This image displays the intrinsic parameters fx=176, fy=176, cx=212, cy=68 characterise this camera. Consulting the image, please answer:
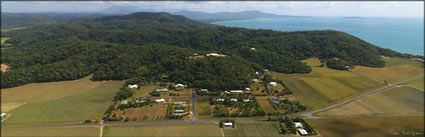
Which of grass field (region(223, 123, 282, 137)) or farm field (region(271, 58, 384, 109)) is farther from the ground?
farm field (region(271, 58, 384, 109))

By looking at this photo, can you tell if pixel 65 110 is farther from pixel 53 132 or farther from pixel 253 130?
pixel 253 130

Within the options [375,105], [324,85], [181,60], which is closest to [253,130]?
[375,105]

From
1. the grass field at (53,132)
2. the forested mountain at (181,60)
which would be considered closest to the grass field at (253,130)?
the forested mountain at (181,60)

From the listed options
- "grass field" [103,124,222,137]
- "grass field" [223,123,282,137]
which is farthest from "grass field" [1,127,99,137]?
"grass field" [223,123,282,137]

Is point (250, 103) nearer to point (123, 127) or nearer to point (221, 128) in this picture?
point (221, 128)

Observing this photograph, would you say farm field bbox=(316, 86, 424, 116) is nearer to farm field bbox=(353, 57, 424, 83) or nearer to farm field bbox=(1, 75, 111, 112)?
farm field bbox=(353, 57, 424, 83)

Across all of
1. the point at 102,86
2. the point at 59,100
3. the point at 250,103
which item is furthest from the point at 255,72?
the point at 59,100
